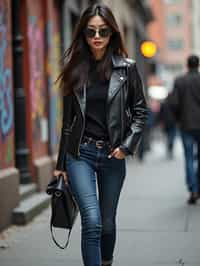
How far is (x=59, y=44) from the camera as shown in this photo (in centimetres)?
1230

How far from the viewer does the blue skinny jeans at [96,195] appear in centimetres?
457

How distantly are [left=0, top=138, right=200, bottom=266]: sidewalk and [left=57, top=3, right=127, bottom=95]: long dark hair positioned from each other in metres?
1.80

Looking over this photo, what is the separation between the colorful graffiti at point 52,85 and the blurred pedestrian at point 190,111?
2.27m

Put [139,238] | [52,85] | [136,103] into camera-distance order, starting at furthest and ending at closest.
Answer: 1. [52,85]
2. [139,238]
3. [136,103]

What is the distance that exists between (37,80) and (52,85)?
920 millimetres

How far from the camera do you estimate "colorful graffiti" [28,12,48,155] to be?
10008 mm

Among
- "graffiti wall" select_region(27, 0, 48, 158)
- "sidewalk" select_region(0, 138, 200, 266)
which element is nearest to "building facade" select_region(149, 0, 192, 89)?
"graffiti wall" select_region(27, 0, 48, 158)

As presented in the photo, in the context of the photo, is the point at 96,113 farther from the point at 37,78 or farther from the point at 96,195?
the point at 37,78

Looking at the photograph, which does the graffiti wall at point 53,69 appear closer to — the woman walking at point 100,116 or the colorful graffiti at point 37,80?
the colorful graffiti at point 37,80

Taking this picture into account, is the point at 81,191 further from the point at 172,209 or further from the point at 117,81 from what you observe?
the point at 172,209

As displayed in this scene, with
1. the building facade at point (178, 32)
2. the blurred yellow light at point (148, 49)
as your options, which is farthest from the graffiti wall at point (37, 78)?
the building facade at point (178, 32)

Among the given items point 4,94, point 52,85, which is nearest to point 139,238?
point 4,94

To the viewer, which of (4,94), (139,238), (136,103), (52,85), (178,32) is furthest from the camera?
(178,32)

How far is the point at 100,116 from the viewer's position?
4.78 meters
